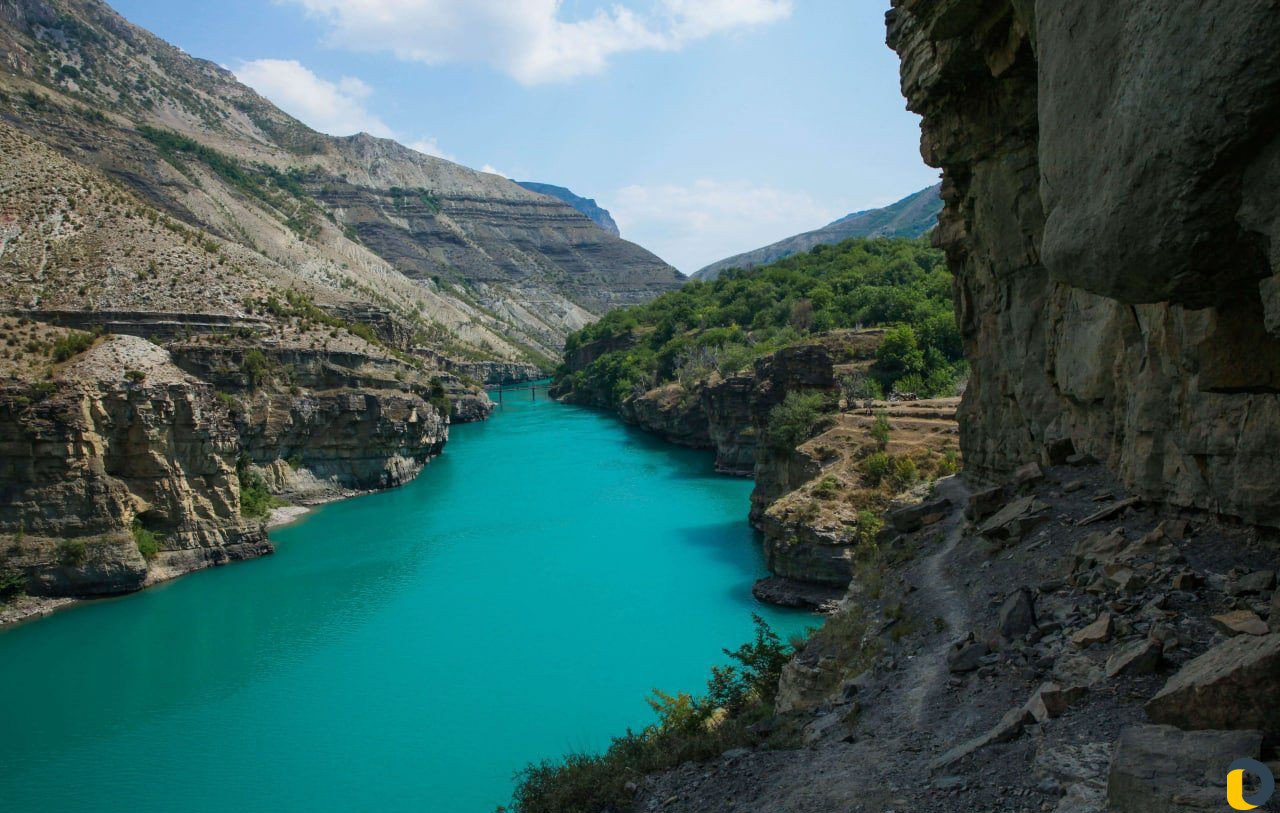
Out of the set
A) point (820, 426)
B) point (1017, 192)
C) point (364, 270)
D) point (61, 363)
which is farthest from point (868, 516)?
point (364, 270)

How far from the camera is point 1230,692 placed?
4.88m

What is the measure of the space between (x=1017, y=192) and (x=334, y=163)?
182884 millimetres

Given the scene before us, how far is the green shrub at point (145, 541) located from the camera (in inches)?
1321

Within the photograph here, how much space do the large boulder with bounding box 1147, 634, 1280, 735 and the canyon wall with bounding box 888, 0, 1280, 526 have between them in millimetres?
1901

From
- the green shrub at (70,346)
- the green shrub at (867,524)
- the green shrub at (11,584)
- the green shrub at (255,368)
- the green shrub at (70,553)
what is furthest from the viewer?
the green shrub at (255,368)

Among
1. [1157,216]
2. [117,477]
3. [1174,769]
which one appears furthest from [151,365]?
[1174,769]

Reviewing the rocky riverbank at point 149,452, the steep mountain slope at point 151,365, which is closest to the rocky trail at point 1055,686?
the rocky riverbank at point 149,452

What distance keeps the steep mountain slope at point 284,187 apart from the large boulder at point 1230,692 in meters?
80.9

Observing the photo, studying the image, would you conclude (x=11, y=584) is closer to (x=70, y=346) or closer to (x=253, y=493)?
(x=70, y=346)

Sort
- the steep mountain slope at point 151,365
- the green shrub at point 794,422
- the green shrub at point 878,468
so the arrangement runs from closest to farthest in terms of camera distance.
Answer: the green shrub at point 878,468 → the steep mountain slope at point 151,365 → the green shrub at point 794,422

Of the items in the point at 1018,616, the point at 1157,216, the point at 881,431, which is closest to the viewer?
the point at 1157,216

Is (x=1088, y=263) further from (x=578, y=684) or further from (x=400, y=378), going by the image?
(x=400, y=378)

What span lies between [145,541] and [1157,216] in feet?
126
